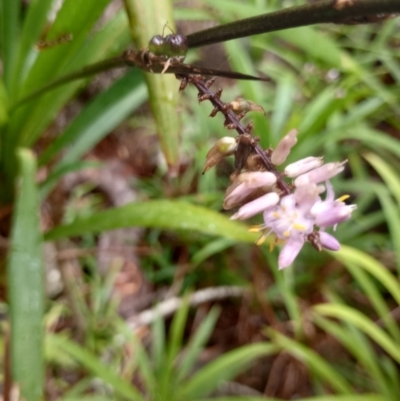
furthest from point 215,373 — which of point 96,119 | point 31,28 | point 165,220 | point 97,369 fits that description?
point 31,28

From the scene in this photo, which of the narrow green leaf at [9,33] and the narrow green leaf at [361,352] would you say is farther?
the narrow green leaf at [361,352]

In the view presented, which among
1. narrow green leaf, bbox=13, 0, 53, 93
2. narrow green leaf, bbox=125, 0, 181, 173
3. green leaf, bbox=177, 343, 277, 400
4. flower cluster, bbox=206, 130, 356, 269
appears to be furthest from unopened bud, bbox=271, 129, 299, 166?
green leaf, bbox=177, 343, 277, 400

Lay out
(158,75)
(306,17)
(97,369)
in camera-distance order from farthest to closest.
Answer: (97,369), (158,75), (306,17)

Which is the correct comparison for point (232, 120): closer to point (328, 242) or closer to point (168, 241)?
point (328, 242)

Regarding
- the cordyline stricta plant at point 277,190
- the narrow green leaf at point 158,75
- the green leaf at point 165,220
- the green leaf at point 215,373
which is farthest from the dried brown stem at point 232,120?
the green leaf at point 215,373

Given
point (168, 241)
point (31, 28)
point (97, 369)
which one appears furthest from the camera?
point (168, 241)

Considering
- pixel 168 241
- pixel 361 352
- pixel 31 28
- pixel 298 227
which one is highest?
pixel 31 28

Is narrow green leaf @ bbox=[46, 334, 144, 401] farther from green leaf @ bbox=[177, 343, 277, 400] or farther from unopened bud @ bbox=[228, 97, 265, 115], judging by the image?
unopened bud @ bbox=[228, 97, 265, 115]

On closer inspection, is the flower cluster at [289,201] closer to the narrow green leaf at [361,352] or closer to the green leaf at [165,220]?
the green leaf at [165,220]

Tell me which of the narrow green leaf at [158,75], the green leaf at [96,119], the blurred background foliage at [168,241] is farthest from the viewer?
the green leaf at [96,119]
